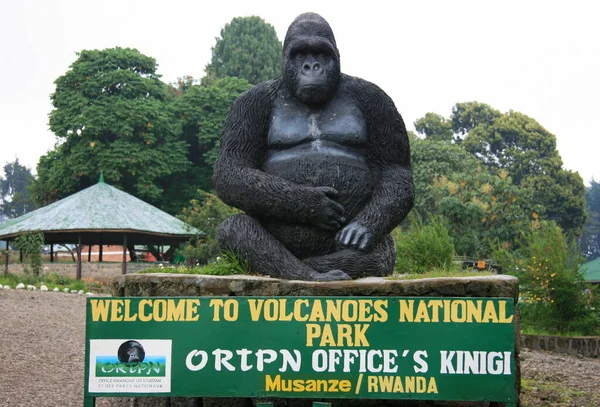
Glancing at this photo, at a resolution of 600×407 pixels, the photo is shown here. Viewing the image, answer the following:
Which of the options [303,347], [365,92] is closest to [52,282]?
[365,92]

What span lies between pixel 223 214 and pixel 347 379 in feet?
66.9

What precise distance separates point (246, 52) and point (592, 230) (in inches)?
1195

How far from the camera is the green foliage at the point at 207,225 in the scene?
23.2 metres

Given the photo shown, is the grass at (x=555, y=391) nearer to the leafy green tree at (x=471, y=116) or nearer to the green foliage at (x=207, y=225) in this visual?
the green foliage at (x=207, y=225)

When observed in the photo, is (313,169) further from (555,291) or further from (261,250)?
(555,291)

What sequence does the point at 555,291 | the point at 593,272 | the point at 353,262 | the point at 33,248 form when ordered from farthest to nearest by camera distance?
the point at 593,272, the point at 33,248, the point at 555,291, the point at 353,262

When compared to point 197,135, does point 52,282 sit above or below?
below

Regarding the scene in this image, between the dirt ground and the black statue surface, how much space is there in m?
2.52

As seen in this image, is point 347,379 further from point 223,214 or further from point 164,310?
point 223,214

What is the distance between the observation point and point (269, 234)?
5.20 meters

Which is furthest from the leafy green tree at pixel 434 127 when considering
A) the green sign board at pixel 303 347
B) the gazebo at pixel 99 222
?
the green sign board at pixel 303 347

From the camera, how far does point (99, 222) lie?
23969 millimetres

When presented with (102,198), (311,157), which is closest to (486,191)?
(102,198)

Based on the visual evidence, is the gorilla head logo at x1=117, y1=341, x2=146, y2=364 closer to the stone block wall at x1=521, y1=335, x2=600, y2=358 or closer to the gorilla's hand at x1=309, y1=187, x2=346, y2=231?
the gorilla's hand at x1=309, y1=187, x2=346, y2=231
